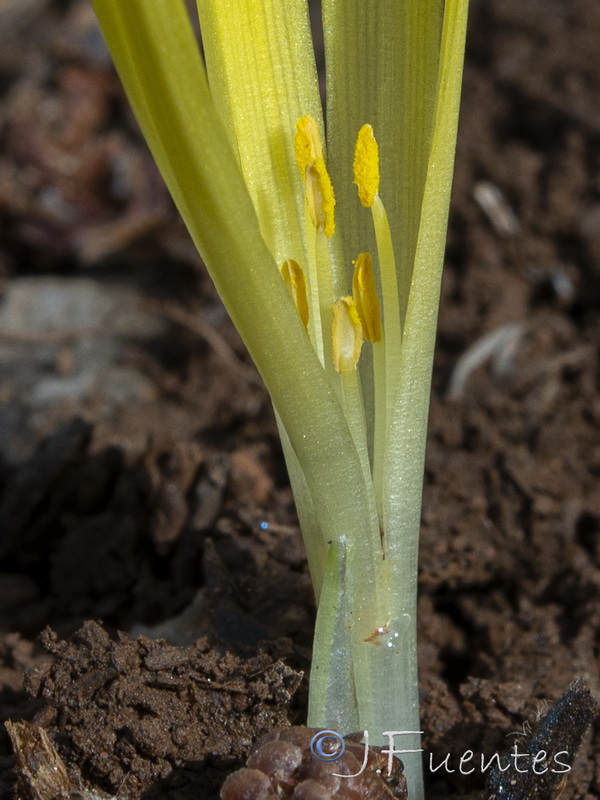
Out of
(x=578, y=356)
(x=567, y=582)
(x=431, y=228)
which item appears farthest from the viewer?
(x=578, y=356)

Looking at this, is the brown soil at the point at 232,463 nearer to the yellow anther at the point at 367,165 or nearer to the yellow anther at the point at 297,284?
the yellow anther at the point at 297,284

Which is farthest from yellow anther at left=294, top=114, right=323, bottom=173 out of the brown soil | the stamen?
the brown soil

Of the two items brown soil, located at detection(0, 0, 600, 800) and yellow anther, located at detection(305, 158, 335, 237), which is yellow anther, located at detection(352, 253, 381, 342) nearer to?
yellow anther, located at detection(305, 158, 335, 237)

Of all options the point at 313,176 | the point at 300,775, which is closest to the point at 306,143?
the point at 313,176

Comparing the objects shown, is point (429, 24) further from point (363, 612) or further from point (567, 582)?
point (567, 582)

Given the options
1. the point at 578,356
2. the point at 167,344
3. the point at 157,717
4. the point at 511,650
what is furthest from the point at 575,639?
the point at 167,344

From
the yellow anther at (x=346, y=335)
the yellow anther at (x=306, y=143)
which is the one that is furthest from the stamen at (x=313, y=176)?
the yellow anther at (x=346, y=335)
